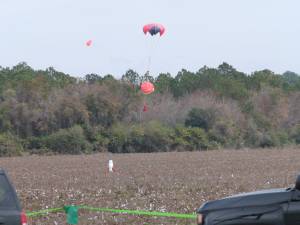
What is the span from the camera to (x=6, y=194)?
982 cm

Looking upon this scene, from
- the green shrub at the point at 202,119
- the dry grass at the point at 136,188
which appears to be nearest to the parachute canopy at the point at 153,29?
the dry grass at the point at 136,188

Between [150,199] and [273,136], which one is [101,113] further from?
[150,199]

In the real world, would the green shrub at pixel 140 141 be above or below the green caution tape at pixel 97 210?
above

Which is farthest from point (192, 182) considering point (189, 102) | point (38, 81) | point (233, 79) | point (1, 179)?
point (233, 79)

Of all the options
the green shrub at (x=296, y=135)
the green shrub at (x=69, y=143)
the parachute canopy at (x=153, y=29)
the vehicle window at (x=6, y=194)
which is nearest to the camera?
the vehicle window at (x=6, y=194)

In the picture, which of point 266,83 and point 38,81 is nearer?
point 38,81

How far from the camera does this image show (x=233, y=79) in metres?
105

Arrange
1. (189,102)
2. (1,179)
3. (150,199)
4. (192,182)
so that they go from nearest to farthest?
(1,179) → (150,199) → (192,182) → (189,102)

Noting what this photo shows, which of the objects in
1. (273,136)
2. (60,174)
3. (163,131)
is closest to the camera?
(60,174)

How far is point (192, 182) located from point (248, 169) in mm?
8876

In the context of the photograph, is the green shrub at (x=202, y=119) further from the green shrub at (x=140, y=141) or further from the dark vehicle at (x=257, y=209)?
the dark vehicle at (x=257, y=209)

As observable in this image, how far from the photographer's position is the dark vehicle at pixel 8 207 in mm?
9570

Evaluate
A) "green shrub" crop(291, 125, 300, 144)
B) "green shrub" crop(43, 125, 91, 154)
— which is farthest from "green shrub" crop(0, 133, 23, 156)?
"green shrub" crop(291, 125, 300, 144)

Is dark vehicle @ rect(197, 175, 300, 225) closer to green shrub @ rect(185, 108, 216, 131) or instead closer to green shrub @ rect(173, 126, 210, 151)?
green shrub @ rect(173, 126, 210, 151)
